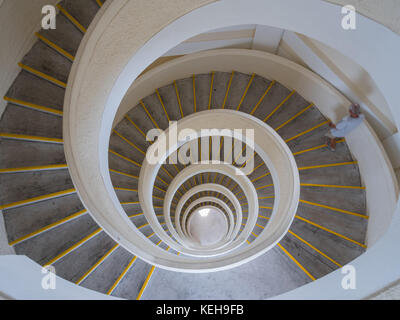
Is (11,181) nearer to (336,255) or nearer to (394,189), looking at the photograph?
(336,255)

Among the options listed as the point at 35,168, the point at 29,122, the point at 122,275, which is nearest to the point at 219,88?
the point at 29,122

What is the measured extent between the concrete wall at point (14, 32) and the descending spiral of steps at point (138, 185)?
0.10 m

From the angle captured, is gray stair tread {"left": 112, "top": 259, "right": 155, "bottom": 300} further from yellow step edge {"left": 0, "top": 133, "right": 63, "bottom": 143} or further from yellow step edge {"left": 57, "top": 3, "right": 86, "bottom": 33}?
yellow step edge {"left": 57, "top": 3, "right": 86, "bottom": 33}

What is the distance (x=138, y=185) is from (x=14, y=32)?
406 centimetres

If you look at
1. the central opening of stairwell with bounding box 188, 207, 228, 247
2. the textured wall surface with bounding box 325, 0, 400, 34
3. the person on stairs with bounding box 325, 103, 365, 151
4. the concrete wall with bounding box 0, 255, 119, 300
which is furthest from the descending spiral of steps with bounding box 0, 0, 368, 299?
the central opening of stairwell with bounding box 188, 207, 228, 247

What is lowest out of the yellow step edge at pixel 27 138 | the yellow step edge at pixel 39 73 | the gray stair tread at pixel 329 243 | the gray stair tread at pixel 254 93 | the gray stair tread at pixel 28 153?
the gray stair tread at pixel 329 243

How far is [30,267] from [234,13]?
420 centimetres

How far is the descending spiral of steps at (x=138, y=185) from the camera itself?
3271 millimetres

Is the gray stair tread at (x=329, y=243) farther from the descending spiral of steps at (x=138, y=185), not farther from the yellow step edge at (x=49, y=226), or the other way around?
the yellow step edge at (x=49, y=226)

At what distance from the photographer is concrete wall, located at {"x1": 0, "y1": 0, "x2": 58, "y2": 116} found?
3318 millimetres

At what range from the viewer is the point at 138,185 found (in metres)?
6.54

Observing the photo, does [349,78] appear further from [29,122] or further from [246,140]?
[29,122]

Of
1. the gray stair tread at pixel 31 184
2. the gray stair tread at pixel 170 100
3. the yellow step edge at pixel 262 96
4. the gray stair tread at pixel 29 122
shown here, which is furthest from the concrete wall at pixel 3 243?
the yellow step edge at pixel 262 96

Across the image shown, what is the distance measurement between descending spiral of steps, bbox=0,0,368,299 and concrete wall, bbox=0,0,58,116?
99 mm
